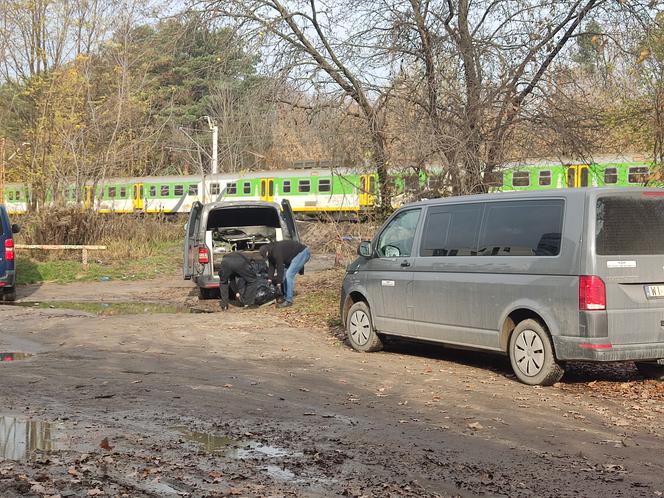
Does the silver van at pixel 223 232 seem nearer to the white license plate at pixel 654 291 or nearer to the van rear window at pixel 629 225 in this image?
the van rear window at pixel 629 225

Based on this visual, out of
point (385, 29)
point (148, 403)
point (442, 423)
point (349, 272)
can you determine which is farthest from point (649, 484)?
point (385, 29)

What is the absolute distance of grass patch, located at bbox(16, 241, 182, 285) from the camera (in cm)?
2275

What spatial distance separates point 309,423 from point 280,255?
29.4 feet

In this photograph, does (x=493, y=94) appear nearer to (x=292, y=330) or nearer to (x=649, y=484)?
(x=292, y=330)

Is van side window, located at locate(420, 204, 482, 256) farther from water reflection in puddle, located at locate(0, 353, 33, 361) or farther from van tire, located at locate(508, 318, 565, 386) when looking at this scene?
water reflection in puddle, located at locate(0, 353, 33, 361)

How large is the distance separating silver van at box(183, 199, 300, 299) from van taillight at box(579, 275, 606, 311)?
9376mm

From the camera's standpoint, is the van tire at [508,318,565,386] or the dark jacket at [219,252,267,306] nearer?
the van tire at [508,318,565,386]

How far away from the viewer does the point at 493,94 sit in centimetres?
1472

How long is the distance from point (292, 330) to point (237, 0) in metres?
7.17

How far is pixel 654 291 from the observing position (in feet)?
26.9

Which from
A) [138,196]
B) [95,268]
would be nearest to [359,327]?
[95,268]

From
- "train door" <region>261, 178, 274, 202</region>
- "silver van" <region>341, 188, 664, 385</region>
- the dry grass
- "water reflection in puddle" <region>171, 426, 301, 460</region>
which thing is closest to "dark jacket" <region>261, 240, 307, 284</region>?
"silver van" <region>341, 188, 664, 385</region>

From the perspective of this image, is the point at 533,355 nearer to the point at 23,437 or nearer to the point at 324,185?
the point at 23,437

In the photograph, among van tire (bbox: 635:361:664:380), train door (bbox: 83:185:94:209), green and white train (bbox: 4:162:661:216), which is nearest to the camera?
van tire (bbox: 635:361:664:380)
